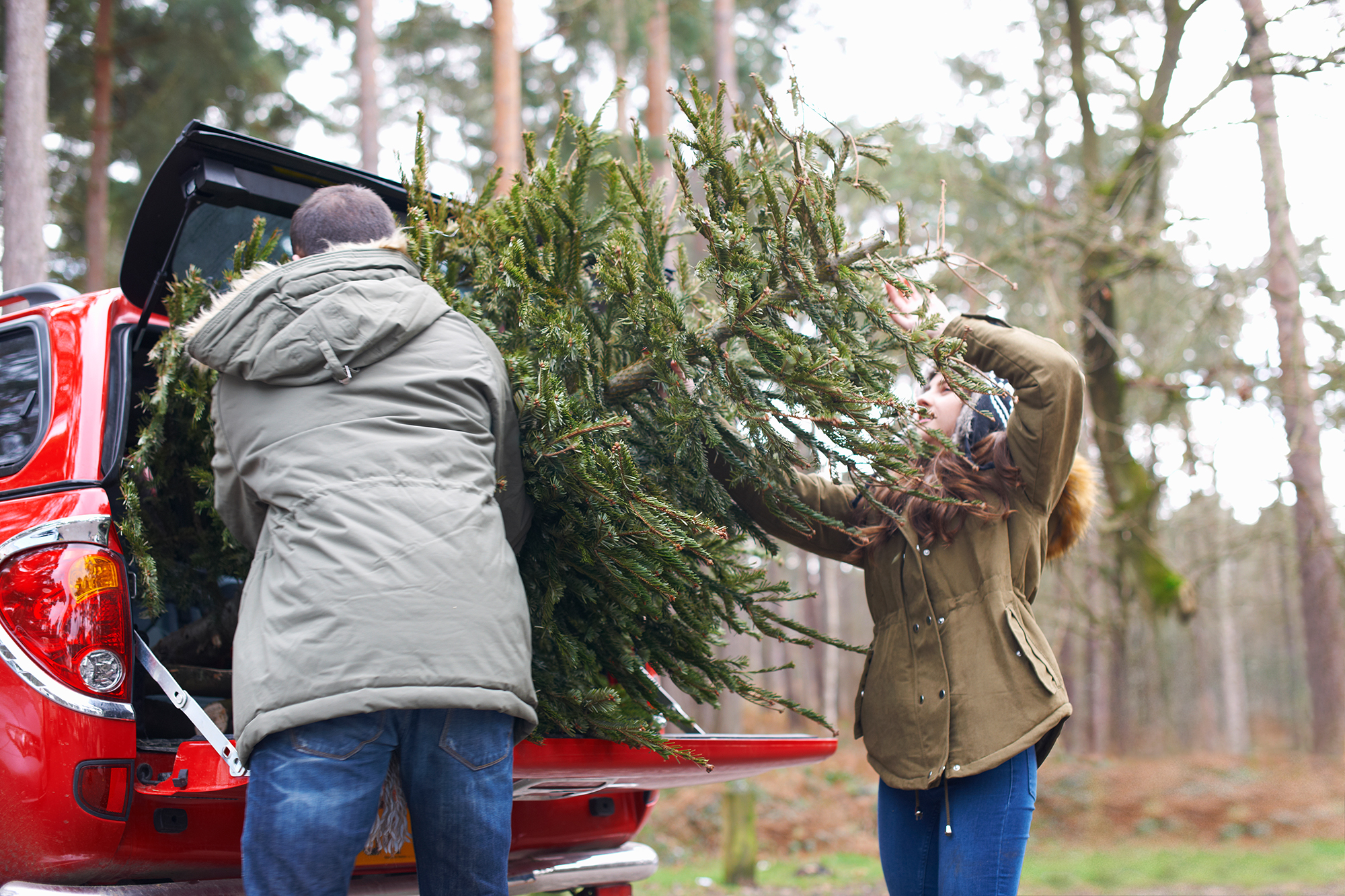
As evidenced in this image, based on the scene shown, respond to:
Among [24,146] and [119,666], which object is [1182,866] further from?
[24,146]

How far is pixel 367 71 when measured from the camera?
1120 centimetres

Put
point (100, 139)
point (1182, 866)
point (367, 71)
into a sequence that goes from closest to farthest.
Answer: point (1182, 866) → point (367, 71) → point (100, 139)

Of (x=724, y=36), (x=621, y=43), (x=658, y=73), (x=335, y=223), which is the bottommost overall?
(x=335, y=223)

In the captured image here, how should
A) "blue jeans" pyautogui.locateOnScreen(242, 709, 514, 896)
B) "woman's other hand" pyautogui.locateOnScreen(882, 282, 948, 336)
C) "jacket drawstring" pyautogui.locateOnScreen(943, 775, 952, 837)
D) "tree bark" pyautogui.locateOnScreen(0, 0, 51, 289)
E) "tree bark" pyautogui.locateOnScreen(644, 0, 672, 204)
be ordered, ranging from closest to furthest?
1. "blue jeans" pyautogui.locateOnScreen(242, 709, 514, 896)
2. "woman's other hand" pyautogui.locateOnScreen(882, 282, 948, 336)
3. "jacket drawstring" pyautogui.locateOnScreen(943, 775, 952, 837)
4. "tree bark" pyautogui.locateOnScreen(0, 0, 51, 289)
5. "tree bark" pyautogui.locateOnScreen(644, 0, 672, 204)

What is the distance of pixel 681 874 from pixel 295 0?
38.4 ft

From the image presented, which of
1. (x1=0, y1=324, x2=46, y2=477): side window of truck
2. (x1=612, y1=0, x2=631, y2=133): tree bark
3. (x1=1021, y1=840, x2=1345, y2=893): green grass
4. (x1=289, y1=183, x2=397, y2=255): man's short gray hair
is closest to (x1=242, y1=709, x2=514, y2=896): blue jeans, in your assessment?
(x1=289, y1=183, x2=397, y2=255): man's short gray hair

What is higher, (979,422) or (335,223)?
(335,223)

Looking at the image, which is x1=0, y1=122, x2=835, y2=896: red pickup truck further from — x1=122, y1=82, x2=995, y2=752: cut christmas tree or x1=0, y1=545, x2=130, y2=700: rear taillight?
x1=122, y1=82, x2=995, y2=752: cut christmas tree

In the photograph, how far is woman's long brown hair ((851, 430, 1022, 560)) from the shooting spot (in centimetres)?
263

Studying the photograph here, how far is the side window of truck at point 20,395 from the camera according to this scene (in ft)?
8.77

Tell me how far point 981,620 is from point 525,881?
62.0 inches

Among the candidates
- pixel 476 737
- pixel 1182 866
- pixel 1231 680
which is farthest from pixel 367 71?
pixel 1231 680

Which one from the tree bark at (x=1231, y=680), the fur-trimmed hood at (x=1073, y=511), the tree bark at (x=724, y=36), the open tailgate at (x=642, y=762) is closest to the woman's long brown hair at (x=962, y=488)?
the fur-trimmed hood at (x=1073, y=511)

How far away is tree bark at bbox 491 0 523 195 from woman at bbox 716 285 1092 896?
801cm
